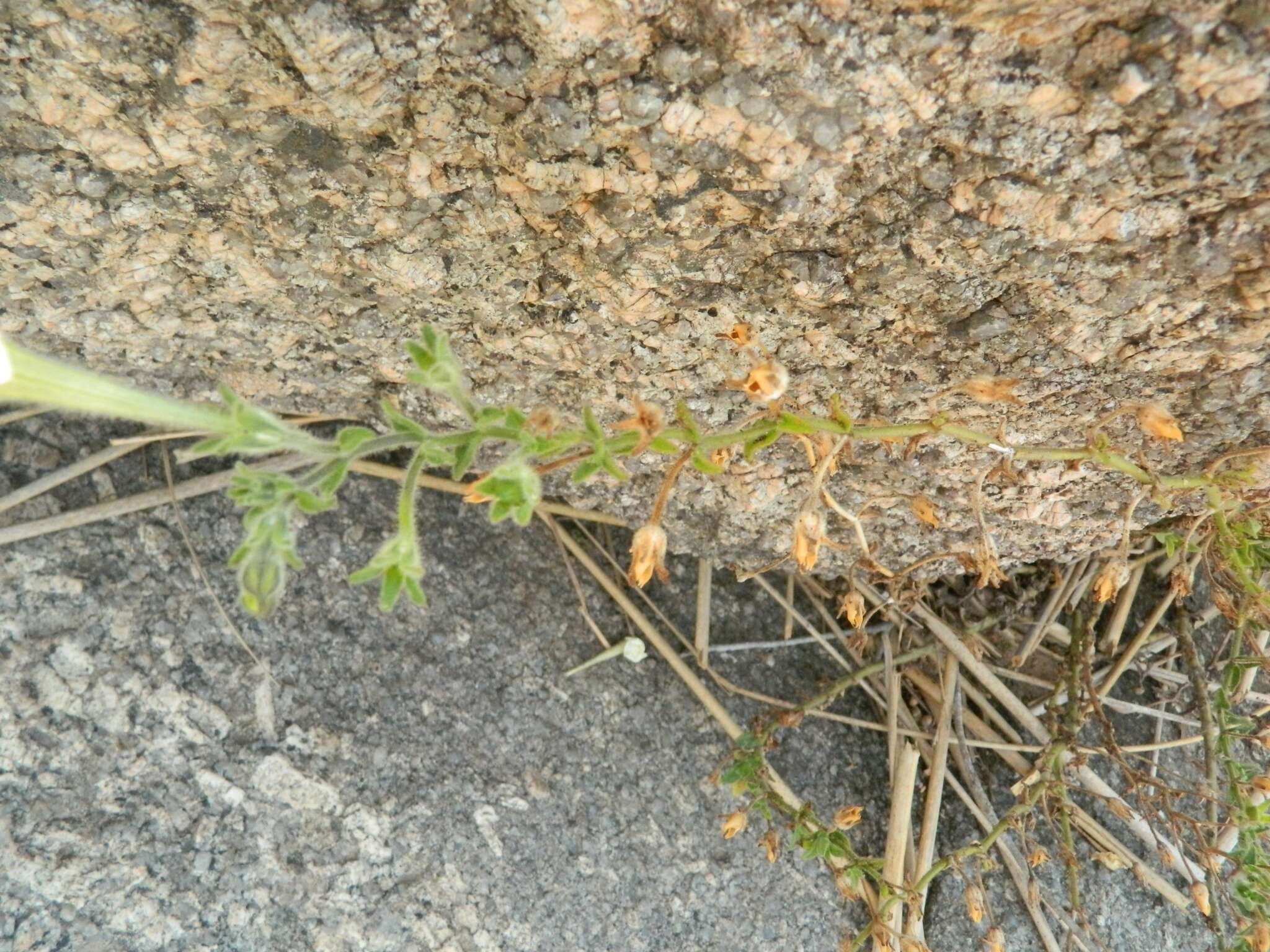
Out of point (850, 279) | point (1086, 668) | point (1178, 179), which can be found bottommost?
point (1086, 668)

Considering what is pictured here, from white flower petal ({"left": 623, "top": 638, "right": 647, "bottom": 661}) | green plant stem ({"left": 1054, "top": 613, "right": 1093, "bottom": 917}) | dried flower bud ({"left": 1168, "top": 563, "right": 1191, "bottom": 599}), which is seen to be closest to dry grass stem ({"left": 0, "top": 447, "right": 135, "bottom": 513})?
white flower petal ({"left": 623, "top": 638, "right": 647, "bottom": 661})

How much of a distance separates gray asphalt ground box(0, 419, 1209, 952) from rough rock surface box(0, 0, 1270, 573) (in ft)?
1.28

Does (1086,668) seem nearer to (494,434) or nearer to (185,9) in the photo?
(494,434)

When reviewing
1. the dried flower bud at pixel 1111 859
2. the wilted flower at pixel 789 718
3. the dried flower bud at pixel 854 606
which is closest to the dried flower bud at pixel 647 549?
the dried flower bud at pixel 854 606

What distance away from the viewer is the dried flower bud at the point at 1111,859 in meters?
2.26

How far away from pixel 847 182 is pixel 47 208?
3.86 feet

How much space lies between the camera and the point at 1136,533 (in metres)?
2.11

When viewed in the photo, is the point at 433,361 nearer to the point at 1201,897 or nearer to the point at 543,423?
the point at 543,423

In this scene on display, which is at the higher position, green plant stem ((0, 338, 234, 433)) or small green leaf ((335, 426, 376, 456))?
green plant stem ((0, 338, 234, 433))

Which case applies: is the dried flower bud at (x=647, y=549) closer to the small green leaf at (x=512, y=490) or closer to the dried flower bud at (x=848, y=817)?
the small green leaf at (x=512, y=490)

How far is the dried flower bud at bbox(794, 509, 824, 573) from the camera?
5.12ft

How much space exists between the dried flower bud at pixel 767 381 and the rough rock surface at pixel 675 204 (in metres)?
0.21

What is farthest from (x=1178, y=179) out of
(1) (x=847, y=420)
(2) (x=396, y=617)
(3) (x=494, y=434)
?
(2) (x=396, y=617)

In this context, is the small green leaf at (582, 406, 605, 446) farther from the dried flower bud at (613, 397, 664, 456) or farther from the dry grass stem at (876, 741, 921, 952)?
the dry grass stem at (876, 741, 921, 952)
